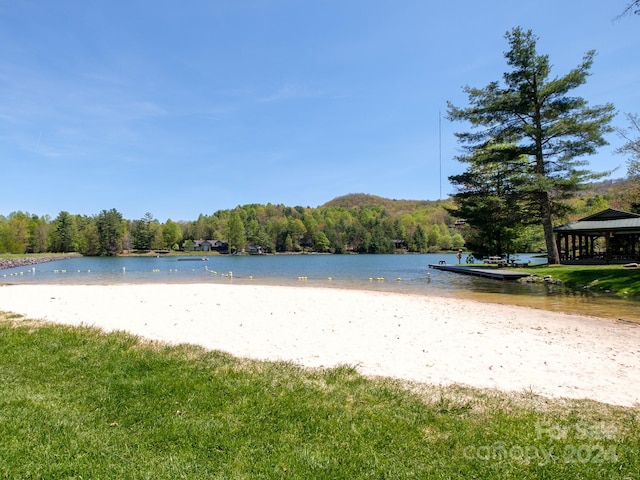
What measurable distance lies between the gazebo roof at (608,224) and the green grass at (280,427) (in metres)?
29.2

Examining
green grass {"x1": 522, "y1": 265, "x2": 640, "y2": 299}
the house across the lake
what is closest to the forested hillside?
the house across the lake

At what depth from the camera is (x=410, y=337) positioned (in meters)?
7.85

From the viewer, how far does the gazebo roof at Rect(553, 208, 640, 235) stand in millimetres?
27109

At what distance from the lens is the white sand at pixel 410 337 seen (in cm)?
546

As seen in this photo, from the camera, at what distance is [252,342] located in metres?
7.13

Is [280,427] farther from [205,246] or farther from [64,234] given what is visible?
[205,246]

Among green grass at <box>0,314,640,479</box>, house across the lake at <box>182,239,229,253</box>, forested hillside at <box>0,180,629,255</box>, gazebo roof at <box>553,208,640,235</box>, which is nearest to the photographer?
green grass at <box>0,314,640,479</box>

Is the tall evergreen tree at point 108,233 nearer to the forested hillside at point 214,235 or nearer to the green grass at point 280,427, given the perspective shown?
the forested hillside at point 214,235

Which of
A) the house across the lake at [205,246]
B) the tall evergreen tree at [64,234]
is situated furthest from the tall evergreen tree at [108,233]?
the house across the lake at [205,246]

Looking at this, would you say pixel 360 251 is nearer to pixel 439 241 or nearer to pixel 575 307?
pixel 439 241

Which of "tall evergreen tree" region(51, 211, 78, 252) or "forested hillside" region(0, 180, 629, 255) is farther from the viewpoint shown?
"tall evergreen tree" region(51, 211, 78, 252)

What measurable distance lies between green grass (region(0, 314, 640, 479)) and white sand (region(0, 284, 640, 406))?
0.85 meters

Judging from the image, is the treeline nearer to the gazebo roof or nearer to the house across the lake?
the house across the lake

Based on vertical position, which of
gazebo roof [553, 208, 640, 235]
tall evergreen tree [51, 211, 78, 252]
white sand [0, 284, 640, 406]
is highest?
tall evergreen tree [51, 211, 78, 252]
